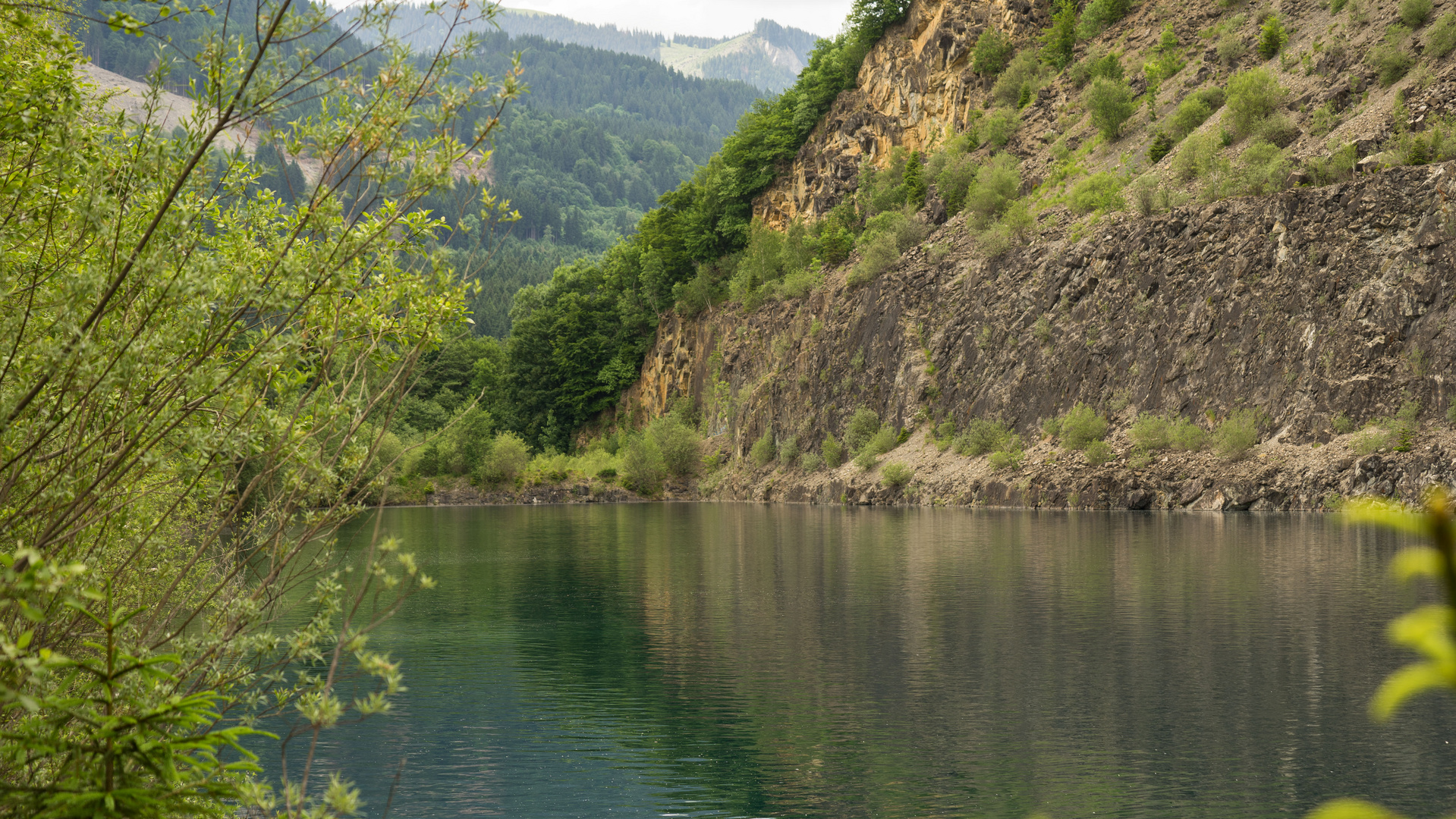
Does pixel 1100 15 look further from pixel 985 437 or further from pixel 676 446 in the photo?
pixel 676 446

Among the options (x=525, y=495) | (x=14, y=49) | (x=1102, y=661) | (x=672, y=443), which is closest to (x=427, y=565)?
(x=1102, y=661)

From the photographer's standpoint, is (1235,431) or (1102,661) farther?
(1235,431)

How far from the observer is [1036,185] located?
84.9 meters

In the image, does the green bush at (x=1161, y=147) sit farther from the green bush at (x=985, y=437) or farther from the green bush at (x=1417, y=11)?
the green bush at (x=985, y=437)

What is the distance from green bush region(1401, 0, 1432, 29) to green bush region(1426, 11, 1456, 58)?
247cm

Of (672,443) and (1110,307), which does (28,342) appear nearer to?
(1110,307)

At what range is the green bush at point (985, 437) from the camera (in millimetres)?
72250

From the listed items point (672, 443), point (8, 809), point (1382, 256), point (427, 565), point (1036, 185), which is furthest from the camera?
point (672, 443)

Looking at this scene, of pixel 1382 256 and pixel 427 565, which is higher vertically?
pixel 1382 256

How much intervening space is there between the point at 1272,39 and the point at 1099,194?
51.8 feet

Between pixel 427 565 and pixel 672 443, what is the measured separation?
2308 inches

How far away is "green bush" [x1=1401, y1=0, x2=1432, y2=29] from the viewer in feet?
211

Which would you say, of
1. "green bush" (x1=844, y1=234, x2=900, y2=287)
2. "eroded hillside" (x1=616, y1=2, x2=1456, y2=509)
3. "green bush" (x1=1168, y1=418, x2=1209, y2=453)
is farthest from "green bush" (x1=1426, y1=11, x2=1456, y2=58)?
"green bush" (x1=844, y1=234, x2=900, y2=287)

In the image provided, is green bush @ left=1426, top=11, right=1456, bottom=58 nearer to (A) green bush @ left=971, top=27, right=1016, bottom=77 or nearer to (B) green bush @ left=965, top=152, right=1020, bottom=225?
(B) green bush @ left=965, top=152, right=1020, bottom=225
